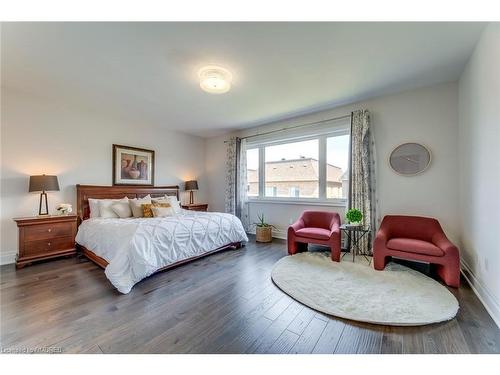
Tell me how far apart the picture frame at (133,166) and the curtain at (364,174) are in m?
4.18

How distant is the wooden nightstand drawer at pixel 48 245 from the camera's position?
3.03 meters

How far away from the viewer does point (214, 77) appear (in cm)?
254

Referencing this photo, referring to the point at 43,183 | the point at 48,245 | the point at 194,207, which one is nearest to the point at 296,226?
the point at 194,207

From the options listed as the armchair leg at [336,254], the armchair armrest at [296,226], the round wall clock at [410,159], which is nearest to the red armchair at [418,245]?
A: the armchair leg at [336,254]

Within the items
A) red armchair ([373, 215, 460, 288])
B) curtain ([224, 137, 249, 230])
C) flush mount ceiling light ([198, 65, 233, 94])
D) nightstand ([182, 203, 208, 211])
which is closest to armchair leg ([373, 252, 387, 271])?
red armchair ([373, 215, 460, 288])

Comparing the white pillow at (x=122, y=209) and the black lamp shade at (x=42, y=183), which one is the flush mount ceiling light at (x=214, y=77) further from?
the black lamp shade at (x=42, y=183)

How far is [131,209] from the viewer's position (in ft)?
12.9

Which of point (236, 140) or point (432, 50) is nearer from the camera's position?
point (432, 50)

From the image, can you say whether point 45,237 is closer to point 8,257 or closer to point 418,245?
point 8,257
